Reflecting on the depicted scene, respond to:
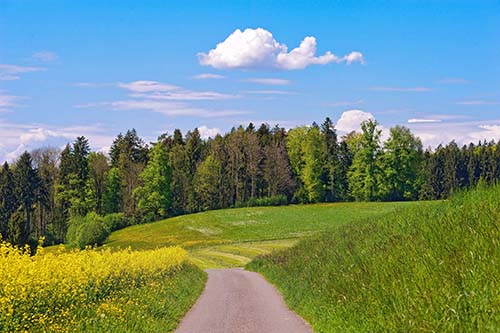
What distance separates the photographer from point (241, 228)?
89750mm

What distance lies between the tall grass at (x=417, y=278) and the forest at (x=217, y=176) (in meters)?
88.4

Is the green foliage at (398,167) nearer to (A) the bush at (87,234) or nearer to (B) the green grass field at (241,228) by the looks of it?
(B) the green grass field at (241,228)

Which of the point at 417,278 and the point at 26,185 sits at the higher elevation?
the point at 417,278

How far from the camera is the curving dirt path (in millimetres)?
15719

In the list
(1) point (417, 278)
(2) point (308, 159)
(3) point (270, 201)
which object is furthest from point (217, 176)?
(1) point (417, 278)

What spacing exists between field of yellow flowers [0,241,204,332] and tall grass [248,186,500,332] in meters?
5.18

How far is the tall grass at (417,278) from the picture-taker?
855 cm

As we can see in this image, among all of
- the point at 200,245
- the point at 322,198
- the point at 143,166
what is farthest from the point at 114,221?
the point at 322,198

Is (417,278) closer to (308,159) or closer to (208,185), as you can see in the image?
(208,185)

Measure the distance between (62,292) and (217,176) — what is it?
103 m

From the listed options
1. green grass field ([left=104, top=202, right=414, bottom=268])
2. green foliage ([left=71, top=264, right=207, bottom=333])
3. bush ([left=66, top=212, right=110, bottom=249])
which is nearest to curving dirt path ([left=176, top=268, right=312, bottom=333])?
green foliage ([left=71, top=264, right=207, bottom=333])

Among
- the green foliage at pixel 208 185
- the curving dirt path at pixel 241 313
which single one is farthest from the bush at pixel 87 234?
the curving dirt path at pixel 241 313

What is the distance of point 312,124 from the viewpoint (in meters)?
135

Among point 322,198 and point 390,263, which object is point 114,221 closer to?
point 322,198
